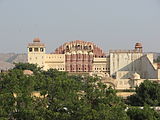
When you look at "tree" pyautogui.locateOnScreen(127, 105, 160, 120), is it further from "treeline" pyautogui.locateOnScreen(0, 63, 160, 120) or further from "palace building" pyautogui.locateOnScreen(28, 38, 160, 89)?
"palace building" pyautogui.locateOnScreen(28, 38, 160, 89)

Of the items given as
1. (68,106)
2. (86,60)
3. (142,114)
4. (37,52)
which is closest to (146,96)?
(142,114)

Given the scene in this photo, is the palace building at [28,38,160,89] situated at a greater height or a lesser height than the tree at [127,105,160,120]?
greater

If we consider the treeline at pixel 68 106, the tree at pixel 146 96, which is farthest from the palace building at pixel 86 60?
the treeline at pixel 68 106

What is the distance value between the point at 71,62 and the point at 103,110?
137 feet

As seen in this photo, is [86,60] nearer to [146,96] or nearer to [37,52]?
[37,52]

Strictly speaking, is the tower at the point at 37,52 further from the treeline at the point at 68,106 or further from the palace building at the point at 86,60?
the treeline at the point at 68,106

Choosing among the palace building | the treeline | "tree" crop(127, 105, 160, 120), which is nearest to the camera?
the treeline

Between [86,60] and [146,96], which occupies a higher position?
[86,60]

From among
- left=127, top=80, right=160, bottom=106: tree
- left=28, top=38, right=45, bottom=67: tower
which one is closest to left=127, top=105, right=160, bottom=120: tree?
left=127, top=80, right=160, bottom=106: tree

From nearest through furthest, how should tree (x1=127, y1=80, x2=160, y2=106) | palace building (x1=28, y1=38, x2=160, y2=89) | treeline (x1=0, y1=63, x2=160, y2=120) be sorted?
1. treeline (x1=0, y1=63, x2=160, y2=120)
2. tree (x1=127, y1=80, x2=160, y2=106)
3. palace building (x1=28, y1=38, x2=160, y2=89)

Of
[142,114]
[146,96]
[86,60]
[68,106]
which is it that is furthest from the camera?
[86,60]

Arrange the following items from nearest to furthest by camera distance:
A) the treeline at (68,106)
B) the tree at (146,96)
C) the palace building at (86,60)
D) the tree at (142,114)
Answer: the treeline at (68,106) → the tree at (142,114) → the tree at (146,96) → the palace building at (86,60)

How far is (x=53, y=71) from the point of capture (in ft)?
172

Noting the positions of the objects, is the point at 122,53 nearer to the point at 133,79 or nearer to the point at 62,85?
A: the point at 133,79
